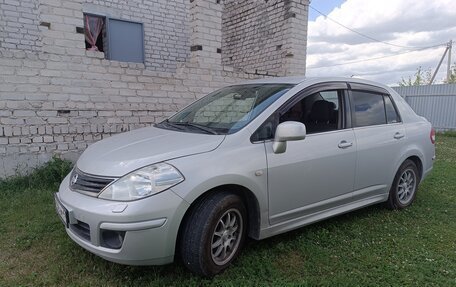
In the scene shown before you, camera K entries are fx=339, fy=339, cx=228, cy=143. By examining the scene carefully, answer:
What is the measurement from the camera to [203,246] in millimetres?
2508

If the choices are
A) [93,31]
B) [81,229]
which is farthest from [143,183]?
[93,31]

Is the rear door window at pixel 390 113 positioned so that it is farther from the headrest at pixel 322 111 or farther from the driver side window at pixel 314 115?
the headrest at pixel 322 111

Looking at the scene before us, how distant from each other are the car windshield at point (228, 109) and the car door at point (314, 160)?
0.81 feet

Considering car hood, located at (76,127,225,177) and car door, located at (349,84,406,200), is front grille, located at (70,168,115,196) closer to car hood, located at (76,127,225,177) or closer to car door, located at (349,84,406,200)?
car hood, located at (76,127,225,177)

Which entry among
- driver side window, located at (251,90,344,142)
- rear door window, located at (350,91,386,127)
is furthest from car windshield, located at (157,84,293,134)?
rear door window, located at (350,91,386,127)

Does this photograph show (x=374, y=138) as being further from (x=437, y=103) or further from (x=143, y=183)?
(x=437, y=103)

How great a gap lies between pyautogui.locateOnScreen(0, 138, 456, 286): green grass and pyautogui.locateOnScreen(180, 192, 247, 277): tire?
131mm

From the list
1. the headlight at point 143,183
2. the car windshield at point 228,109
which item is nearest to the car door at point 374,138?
the car windshield at point 228,109

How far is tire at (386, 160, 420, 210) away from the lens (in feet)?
13.9

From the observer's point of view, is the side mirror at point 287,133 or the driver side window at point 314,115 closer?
the side mirror at point 287,133

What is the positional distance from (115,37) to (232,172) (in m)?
8.07

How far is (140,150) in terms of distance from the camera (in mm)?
2713

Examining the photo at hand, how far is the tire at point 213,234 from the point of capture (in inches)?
98.7

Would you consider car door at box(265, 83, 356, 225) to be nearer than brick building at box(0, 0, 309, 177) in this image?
Yes
